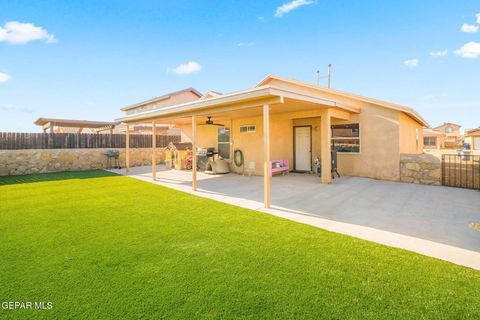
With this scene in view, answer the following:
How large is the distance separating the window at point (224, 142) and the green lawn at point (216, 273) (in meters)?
7.44

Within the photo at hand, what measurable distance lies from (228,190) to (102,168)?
9.91 m

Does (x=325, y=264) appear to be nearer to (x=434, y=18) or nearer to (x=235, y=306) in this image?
(x=235, y=306)

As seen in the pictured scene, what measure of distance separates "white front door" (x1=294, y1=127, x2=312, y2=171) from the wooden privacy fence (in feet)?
33.3

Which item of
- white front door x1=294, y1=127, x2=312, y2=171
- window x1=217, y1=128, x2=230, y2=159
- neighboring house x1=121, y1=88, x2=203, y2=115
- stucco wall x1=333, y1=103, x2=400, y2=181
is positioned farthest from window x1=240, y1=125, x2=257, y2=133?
neighboring house x1=121, y1=88, x2=203, y2=115

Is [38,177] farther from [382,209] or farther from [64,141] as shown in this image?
[382,209]

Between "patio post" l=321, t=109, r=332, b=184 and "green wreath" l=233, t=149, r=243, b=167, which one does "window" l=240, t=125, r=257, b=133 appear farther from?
"patio post" l=321, t=109, r=332, b=184

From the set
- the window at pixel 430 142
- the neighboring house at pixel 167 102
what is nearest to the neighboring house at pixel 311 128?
the neighboring house at pixel 167 102

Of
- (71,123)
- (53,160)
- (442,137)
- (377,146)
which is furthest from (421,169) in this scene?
(442,137)

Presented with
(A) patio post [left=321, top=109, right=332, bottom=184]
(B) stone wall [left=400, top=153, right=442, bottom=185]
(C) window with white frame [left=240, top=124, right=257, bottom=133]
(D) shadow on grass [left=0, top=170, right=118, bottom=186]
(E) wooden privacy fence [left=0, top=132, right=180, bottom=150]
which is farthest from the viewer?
(E) wooden privacy fence [left=0, top=132, right=180, bottom=150]

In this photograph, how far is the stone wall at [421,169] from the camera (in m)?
8.06

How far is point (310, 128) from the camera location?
36.4ft

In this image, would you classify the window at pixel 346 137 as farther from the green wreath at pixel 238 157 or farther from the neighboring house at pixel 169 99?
the neighboring house at pixel 169 99

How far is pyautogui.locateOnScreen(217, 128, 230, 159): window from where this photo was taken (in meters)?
11.9

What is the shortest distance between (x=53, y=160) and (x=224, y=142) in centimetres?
886
